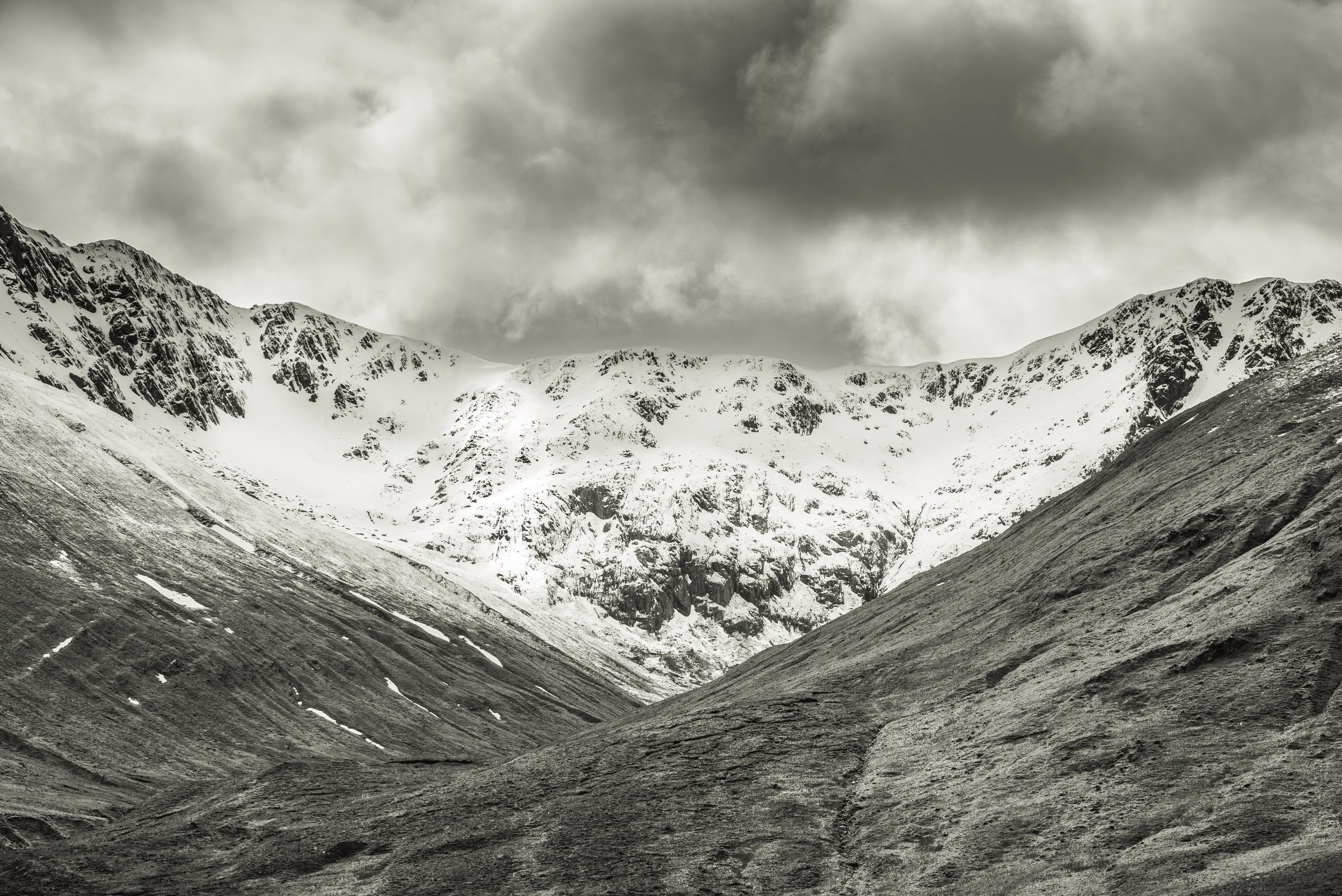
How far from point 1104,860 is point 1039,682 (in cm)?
2196

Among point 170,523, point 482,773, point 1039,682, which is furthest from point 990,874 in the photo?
point 170,523

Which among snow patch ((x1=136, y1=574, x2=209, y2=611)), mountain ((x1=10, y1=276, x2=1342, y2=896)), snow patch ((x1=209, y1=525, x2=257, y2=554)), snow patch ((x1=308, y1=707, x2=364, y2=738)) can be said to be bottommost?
mountain ((x1=10, y1=276, x2=1342, y2=896))

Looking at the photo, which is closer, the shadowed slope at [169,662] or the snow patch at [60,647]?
the shadowed slope at [169,662]

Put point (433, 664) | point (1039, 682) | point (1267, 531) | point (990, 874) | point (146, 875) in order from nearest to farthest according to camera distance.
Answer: point (990, 874), point (146, 875), point (1039, 682), point (1267, 531), point (433, 664)

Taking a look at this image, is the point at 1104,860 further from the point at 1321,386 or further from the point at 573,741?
the point at 1321,386

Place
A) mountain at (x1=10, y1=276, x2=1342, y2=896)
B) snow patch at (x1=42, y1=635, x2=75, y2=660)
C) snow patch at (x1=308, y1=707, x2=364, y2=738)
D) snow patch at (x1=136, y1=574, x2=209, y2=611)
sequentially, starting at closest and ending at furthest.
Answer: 1. mountain at (x1=10, y1=276, x2=1342, y2=896)
2. snow patch at (x1=42, y1=635, x2=75, y2=660)
3. snow patch at (x1=308, y1=707, x2=364, y2=738)
4. snow patch at (x1=136, y1=574, x2=209, y2=611)

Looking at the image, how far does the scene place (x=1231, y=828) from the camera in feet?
137

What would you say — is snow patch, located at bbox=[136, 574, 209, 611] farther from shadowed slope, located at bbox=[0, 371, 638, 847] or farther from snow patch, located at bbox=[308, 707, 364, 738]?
snow patch, located at bbox=[308, 707, 364, 738]

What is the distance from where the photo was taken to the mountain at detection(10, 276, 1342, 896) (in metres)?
45.0

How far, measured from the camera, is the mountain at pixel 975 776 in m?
45.0

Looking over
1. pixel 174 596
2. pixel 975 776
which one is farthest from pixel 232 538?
pixel 975 776

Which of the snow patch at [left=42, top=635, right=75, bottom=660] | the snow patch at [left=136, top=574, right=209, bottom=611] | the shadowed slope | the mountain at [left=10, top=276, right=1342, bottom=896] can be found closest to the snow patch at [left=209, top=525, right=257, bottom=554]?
the shadowed slope

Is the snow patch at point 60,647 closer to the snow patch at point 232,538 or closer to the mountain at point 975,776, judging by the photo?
the snow patch at point 232,538

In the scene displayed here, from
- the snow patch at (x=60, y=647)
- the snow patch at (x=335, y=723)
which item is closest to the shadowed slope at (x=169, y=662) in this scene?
the snow patch at (x=60, y=647)
